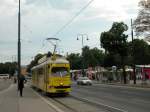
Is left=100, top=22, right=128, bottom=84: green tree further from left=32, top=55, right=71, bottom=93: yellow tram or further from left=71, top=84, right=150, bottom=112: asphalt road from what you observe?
left=32, top=55, right=71, bottom=93: yellow tram

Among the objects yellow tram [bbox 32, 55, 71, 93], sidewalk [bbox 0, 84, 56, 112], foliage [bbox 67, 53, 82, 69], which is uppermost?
foliage [bbox 67, 53, 82, 69]

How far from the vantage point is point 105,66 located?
104m

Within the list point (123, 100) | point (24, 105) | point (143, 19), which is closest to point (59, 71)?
point (123, 100)

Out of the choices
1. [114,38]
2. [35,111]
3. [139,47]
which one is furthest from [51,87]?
[139,47]

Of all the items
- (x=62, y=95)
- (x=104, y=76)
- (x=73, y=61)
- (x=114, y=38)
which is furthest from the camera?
(x=73, y=61)

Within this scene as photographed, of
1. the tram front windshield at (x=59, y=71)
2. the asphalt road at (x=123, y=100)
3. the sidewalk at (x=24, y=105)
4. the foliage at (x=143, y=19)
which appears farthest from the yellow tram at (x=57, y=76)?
the foliage at (x=143, y=19)

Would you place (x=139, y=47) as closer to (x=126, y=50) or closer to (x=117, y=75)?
(x=117, y=75)

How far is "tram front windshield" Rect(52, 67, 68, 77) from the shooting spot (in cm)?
3362

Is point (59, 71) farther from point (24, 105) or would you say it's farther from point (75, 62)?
point (75, 62)

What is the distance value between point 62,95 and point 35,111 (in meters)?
16.7

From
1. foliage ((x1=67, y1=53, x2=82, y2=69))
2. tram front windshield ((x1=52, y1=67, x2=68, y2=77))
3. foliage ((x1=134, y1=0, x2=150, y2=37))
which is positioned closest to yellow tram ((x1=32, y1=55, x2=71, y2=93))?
tram front windshield ((x1=52, y1=67, x2=68, y2=77))

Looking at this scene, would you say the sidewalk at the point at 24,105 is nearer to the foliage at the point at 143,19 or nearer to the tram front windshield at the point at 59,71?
the tram front windshield at the point at 59,71

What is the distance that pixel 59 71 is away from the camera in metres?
33.8

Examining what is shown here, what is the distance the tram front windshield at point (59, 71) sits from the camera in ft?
110
